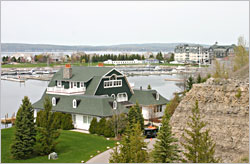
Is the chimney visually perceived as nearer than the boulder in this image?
No

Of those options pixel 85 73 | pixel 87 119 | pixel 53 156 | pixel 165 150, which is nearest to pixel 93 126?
pixel 87 119

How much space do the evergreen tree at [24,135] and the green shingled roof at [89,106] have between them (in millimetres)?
7515

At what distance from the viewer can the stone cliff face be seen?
1762 centimetres

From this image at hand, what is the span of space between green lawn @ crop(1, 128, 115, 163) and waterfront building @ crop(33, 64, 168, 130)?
228 centimetres

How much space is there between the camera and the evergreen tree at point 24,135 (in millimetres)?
19734

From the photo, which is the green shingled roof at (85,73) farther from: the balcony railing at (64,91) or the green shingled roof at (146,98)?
the green shingled roof at (146,98)

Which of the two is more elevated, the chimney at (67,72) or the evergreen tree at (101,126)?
the chimney at (67,72)

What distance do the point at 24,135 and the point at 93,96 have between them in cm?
1013

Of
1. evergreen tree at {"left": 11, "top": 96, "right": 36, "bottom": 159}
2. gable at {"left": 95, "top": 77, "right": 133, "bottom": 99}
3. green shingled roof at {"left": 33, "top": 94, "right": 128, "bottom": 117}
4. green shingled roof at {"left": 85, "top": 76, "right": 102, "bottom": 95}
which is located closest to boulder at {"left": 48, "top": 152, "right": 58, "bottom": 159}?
evergreen tree at {"left": 11, "top": 96, "right": 36, "bottom": 159}

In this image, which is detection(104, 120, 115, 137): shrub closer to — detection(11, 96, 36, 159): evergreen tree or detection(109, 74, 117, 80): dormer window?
detection(11, 96, 36, 159): evergreen tree

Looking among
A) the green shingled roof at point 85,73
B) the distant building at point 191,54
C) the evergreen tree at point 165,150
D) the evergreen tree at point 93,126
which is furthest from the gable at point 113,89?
the distant building at point 191,54

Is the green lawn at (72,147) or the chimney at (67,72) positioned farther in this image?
the chimney at (67,72)

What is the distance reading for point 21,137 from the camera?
19984 millimetres

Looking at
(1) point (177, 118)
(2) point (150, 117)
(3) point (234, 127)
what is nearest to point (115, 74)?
(2) point (150, 117)
